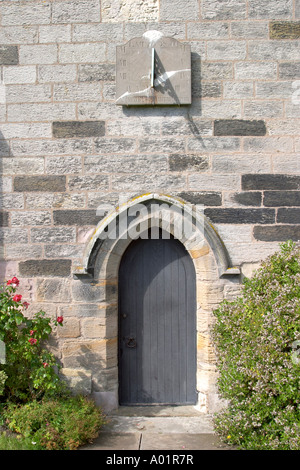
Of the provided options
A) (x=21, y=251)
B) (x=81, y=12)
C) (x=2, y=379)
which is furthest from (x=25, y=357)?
(x=81, y=12)

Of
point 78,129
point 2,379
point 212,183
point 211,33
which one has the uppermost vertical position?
→ point 211,33

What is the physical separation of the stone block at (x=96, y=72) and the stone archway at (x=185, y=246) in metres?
1.28

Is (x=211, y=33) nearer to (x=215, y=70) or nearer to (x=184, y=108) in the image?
(x=215, y=70)

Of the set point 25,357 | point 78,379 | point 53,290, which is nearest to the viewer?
point 25,357

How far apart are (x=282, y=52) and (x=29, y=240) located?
10.4 ft

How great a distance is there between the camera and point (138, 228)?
4492 mm

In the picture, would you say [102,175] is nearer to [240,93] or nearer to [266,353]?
[240,93]

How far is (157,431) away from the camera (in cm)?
408

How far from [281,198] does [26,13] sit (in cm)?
320

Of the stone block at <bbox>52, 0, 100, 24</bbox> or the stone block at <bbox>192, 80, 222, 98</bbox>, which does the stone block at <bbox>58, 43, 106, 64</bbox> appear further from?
the stone block at <bbox>192, 80, 222, 98</bbox>

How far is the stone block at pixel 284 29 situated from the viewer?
4.46 m
